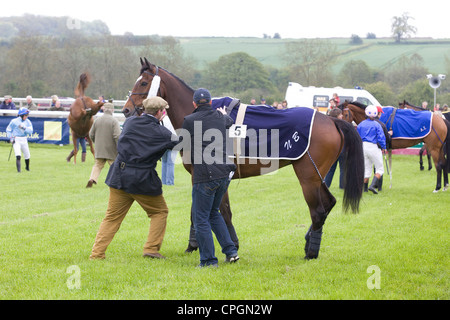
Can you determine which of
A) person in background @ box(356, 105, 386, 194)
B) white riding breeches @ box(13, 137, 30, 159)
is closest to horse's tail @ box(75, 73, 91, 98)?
white riding breeches @ box(13, 137, 30, 159)

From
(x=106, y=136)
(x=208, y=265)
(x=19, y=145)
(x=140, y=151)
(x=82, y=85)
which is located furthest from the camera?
(x=82, y=85)

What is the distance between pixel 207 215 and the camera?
549cm

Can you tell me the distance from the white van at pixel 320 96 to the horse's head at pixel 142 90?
18135 millimetres

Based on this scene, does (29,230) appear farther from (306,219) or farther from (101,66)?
(101,66)

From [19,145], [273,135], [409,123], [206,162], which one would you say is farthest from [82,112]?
[206,162]

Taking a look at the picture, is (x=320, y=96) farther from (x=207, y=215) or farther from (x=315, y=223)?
(x=207, y=215)

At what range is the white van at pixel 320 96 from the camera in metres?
24.0

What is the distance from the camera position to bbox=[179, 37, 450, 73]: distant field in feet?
181

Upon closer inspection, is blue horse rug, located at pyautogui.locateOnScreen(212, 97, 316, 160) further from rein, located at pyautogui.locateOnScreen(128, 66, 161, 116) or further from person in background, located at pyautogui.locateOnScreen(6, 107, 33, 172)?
person in background, located at pyautogui.locateOnScreen(6, 107, 33, 172)

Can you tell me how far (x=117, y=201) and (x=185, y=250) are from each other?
1.14m

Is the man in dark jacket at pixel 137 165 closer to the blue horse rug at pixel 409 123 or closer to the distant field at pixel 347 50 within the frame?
the blue horse rug at pixel 409 123

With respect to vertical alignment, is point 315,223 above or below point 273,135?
below

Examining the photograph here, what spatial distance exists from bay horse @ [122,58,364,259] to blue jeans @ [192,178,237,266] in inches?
21.9

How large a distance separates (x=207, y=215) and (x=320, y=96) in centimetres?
1974
